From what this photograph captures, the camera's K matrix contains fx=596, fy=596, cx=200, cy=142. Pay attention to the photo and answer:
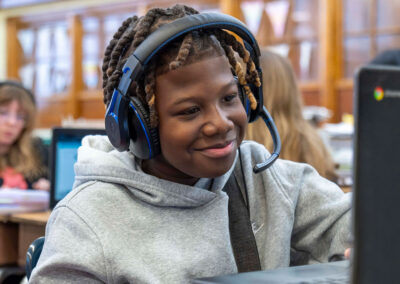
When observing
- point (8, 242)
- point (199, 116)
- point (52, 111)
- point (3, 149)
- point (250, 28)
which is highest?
point (250, 28)

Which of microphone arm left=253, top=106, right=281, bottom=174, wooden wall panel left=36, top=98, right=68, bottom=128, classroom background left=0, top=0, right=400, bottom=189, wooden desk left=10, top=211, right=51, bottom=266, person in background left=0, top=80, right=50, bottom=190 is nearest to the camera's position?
microphone arm left=253, top=106, right=281, bottom=174

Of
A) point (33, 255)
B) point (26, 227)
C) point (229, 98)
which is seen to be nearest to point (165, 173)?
point (229, 98)

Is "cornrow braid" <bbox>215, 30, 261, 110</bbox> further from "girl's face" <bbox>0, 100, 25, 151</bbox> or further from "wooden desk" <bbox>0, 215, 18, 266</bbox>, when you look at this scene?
"girl's face" <bbox>0, 100, 25, 151</bbox>

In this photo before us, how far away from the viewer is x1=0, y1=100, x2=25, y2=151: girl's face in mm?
3029

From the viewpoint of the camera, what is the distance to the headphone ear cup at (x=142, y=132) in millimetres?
894

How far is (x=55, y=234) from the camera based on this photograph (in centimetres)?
86

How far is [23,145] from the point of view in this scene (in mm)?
3086

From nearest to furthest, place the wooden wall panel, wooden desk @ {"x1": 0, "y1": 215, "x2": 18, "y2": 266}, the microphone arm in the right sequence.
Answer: the microphone arm
wooden desk @ {"x1": 0, "y1": 215, "x2": 18, "y2": 266}
the wooden wall panel

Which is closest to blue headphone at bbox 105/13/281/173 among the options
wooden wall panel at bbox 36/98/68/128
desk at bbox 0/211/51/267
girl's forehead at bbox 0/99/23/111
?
desk at bbox 0/211/51/267

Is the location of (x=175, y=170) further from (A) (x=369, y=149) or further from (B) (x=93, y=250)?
(A) (x=369, y=149)

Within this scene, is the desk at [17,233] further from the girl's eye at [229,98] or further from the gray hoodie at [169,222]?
the girl's eye at [229,98]

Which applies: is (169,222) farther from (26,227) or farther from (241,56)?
(26,227)

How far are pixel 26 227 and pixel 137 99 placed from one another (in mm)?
1536

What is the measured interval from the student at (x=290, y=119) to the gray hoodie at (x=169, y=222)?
110 centimetres
